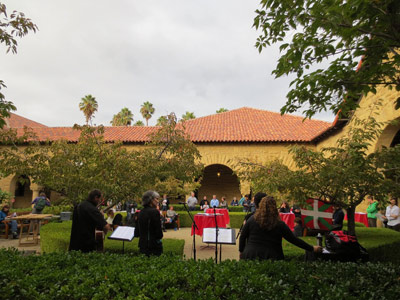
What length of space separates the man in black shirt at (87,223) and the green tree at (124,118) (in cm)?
3841

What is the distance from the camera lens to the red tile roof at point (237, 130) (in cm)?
1761

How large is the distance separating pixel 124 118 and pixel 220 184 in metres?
25.0


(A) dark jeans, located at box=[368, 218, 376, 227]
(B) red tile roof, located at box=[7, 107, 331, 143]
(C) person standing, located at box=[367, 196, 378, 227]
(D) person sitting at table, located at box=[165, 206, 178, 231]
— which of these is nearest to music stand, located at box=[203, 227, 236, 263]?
(C) person standing, located at box=[367, 196, 378, 227]

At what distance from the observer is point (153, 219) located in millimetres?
4234

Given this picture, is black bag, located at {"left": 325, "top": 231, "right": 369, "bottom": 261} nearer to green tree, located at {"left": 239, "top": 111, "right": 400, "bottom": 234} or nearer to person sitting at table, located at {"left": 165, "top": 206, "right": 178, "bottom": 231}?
green tree, located at {"left": 239, "top": 111, "right": 400, "bottom": 234}

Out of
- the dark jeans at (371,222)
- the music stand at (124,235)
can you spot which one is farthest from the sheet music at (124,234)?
the dark jeans at (371,222)

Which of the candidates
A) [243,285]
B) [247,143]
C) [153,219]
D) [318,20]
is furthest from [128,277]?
[247,143]

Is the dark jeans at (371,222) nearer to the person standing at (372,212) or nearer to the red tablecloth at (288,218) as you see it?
the person standing at (372,212)

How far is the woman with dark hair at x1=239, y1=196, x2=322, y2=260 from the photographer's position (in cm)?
342

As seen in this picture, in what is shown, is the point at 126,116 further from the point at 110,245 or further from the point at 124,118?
the point at 110,245

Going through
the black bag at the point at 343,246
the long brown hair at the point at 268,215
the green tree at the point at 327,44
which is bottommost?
the black bag at the point at 343,246

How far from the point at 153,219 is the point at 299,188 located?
323 cm

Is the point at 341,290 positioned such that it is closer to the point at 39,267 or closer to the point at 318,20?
the point at 318,20

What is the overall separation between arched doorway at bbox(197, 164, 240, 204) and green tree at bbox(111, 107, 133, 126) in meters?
23.8
